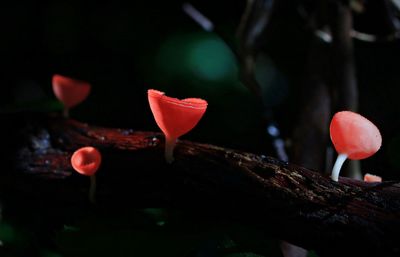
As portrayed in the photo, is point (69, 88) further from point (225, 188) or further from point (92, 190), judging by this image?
point (225, 188)

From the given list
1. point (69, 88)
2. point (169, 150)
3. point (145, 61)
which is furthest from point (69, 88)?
point (145, 61)

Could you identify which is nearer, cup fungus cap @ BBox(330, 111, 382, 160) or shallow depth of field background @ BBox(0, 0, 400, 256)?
cup fungus cap @ BBox(330, 111, 382, 160)

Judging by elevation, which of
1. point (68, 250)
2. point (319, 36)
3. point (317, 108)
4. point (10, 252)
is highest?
point (319, 36)

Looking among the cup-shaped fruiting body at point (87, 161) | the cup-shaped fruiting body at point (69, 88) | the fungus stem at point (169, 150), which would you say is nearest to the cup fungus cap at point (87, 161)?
the cup-shaped fruiting body at point (87, 161)

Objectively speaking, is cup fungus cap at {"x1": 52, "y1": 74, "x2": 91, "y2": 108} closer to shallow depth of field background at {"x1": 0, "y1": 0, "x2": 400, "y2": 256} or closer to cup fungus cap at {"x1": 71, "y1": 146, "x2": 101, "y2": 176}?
cup fungus cap at {"x1": 71, "y1": 146, "x2": 101, "y2": 176}

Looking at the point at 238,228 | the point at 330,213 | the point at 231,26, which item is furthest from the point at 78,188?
the point at 231,26

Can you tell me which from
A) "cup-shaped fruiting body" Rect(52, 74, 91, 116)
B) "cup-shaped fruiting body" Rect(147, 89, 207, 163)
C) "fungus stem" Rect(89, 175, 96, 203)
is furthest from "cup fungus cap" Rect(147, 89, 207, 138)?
"cup-shaped fruiting body" Rect(52, 74, 91, 116)

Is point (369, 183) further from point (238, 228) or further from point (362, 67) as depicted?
point (362, 67)
